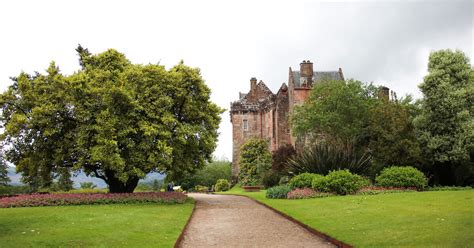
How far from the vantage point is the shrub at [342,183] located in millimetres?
25922

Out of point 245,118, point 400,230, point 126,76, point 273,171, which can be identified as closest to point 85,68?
point 126,76

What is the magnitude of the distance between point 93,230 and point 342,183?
16.5 m

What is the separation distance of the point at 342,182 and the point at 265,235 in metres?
13.4

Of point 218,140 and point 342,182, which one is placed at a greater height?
point 218,140

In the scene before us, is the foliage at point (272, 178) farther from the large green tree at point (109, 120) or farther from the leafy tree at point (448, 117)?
the large green tree at point (109, 120)

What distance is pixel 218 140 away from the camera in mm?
30016

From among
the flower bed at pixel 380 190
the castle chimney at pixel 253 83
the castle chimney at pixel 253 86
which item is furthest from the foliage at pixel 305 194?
the castle chimney at pixel 253 83

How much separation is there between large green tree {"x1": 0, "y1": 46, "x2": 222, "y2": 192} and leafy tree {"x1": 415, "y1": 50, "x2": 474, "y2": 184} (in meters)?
15.8

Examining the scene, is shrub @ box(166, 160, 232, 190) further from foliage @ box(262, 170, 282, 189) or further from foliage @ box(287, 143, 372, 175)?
foliage @ box(287, 143, 372, 175)

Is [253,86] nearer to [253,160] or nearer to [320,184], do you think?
[253,160]

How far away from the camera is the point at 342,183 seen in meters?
26.0

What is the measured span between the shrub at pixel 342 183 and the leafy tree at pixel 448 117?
834 cm

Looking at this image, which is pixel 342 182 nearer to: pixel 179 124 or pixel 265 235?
pixel 179 124

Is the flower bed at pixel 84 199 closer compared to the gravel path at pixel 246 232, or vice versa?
the gravel path at pixel 246 232
